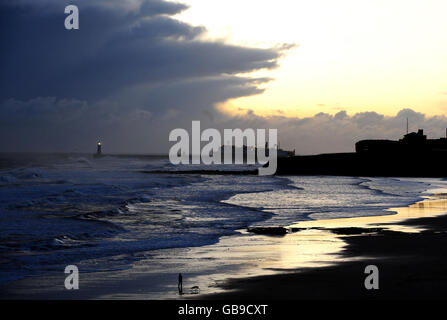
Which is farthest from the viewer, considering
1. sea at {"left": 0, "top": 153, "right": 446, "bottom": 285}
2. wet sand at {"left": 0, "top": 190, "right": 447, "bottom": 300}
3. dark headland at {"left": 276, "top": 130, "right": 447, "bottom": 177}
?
dark headland at {"left": 276, "top": 130, "right": 447, "bottom": 177}

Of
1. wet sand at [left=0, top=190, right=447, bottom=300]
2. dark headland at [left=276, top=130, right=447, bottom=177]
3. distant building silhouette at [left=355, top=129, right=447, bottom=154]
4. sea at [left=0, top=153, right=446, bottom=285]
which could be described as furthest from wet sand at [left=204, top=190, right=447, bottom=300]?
distant building silhouette at [left=355, top=129, right=447, bottom=154]

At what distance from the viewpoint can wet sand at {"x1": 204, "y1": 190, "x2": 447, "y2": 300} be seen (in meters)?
10.1

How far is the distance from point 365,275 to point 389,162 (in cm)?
8500

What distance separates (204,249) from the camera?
623 inches

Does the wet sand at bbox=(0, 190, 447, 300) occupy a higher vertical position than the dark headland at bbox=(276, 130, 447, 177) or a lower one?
lower

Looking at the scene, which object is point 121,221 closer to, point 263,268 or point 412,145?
point 263,268

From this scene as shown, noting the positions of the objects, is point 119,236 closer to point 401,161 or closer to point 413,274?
point 413,274

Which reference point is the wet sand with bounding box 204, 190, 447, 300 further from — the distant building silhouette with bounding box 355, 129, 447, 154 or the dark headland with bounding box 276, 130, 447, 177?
the distant building silhouette with bounding box 355, 129, 447, 154

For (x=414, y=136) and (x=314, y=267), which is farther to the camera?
(x=414, y=136)

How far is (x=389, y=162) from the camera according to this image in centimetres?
9275

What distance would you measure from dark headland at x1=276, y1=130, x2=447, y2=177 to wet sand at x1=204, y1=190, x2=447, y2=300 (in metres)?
66.0

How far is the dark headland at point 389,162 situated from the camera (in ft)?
282

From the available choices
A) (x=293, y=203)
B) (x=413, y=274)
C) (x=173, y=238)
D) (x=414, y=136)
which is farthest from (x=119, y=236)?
(x=414, y=136)
